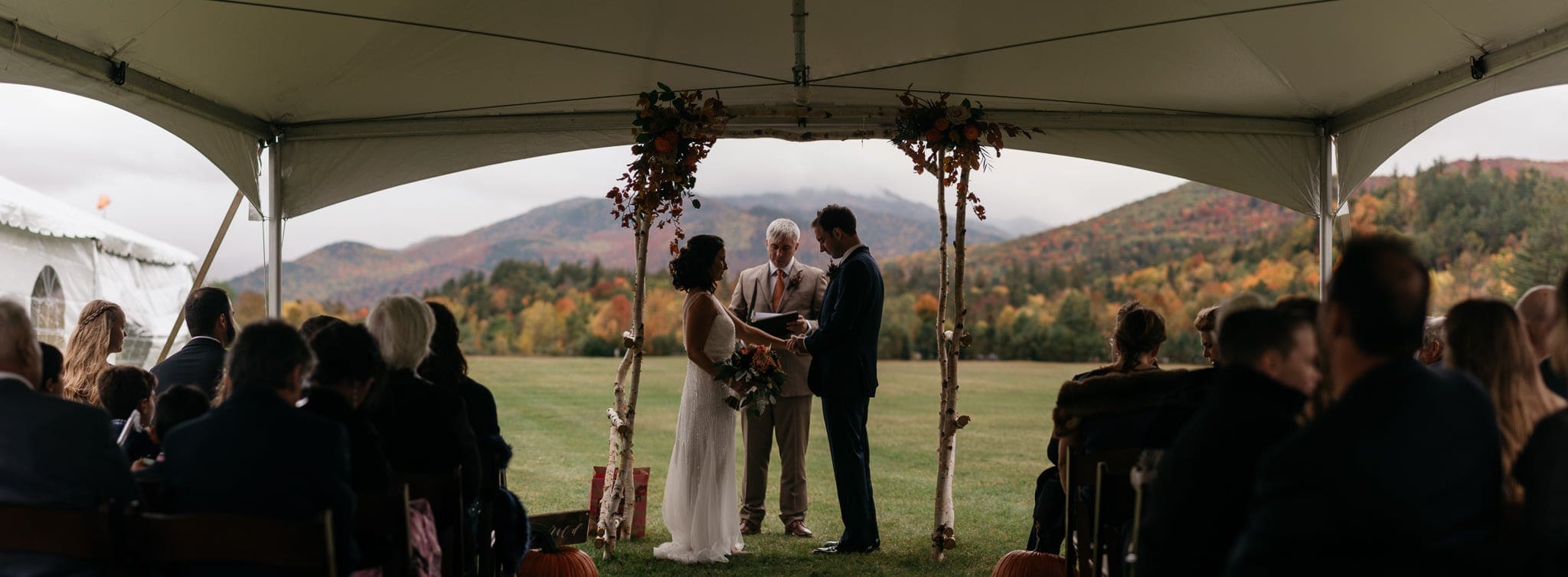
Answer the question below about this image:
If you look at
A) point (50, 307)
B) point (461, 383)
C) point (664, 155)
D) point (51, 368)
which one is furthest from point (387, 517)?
point (50, 307)

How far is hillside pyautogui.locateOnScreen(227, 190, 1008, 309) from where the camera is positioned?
33.7 meters

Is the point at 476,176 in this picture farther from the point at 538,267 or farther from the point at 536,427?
the point at 536,427

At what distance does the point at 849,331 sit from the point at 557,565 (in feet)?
6.40

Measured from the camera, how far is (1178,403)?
10.9 ft

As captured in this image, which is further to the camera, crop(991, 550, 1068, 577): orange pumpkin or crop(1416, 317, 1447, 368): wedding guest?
crop(1416, 317, 1447, 368): wedding guest

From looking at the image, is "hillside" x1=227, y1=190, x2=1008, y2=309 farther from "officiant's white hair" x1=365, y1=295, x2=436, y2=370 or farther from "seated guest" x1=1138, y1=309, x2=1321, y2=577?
"seated guest" x1=1138, y1=309, x2=1321, y2=577

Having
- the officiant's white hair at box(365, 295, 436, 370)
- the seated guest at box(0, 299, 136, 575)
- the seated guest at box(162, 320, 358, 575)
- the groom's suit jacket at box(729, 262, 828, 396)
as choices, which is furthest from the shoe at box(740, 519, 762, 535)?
the seated guest at box(0, 299, 136, 575)

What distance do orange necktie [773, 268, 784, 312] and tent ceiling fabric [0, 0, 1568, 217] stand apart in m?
0.85

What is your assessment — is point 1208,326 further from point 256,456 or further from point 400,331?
point 256,456

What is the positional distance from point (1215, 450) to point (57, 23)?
4659 mm

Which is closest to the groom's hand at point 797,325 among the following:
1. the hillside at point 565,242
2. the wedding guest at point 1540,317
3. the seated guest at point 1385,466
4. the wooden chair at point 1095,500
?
the wooden chair at point 1095,500

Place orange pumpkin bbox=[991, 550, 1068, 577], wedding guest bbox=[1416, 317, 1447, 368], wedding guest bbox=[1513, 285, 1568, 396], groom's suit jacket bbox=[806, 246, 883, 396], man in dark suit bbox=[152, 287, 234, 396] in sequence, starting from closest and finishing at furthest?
wedding guest bbox=[1513, 285, 1568, 396] → man in dark suit bbox=[152, 287, 234, 396] → orange pumpkin bbox=[991, 550, 1068, 577] → wedding guest bbox=[1416, 317, 1447, 368] → groom's suit jacket bbox=[806, 246, 883, 396]

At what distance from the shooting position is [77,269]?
9.52m

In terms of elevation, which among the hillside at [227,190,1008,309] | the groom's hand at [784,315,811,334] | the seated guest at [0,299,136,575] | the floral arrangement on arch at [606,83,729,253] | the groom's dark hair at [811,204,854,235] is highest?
the hillside at [227,190,1008,309]
